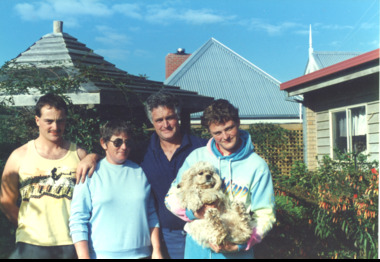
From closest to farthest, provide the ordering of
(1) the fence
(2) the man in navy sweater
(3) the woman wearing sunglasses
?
1. (3) the woman wearing sunglasses
2. (2) the man in navy sweater
3. (1) the fence

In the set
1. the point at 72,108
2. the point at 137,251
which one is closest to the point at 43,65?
the point at 72,108

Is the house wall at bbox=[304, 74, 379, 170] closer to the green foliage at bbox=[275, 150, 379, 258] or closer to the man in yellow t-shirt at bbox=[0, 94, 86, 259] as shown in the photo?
the green foliage at bbox=[275, 150, 379, 258]

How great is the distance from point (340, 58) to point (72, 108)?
11728 mm

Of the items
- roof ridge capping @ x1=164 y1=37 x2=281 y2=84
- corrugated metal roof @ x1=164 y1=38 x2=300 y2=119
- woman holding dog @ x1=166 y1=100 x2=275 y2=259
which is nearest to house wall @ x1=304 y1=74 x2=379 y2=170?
woman holding dog @ x1=166 y1=100 x2=275 y2=259

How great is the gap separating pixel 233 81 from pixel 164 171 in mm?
17382

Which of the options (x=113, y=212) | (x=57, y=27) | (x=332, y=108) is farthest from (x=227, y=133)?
(x=332, y=108)

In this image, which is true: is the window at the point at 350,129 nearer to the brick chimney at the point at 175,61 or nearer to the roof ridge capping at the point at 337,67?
the roof ridge capping at the point at 337,67

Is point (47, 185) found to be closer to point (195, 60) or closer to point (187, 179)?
point (187, 179)

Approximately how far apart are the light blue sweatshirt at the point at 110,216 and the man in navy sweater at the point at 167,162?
209mm

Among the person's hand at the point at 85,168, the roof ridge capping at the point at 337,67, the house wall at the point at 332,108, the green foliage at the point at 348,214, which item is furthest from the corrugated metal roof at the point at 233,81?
the person's hand at the point at 85,168

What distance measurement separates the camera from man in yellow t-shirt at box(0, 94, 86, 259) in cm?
267

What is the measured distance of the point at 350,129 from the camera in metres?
7.67

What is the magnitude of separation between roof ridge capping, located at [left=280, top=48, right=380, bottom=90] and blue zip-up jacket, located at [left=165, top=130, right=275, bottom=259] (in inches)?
156

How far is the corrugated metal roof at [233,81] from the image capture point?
1919 cm
